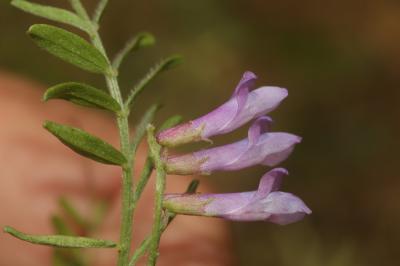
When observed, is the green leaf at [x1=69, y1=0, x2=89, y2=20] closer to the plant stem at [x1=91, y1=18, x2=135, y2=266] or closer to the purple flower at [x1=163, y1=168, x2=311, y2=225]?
the plant stem at [x1=91, y1=18, x2=135, y2=266]

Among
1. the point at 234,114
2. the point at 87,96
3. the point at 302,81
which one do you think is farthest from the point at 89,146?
the point at 302,81

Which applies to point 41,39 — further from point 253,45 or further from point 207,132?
point 253,45

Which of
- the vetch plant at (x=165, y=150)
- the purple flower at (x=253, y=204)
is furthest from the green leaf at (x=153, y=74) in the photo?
the purple flower at (x=253, y=204)

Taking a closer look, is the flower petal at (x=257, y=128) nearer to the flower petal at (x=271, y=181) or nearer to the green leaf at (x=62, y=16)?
the flower petal at (x=271, y=181)

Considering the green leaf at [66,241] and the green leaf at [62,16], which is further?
the green leaf at [62,16]

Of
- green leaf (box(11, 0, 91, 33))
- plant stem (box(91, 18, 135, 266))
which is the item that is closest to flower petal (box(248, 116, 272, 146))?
plant stem (box(91, 18, 135, 266))

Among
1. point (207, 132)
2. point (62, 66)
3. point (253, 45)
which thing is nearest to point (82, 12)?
point (207, 132)
